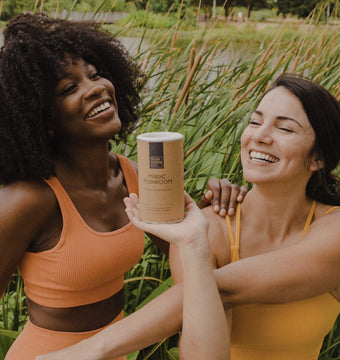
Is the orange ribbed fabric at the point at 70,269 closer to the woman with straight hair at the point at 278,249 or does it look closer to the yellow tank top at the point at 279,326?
the woman with straight hair at the point at 278,249

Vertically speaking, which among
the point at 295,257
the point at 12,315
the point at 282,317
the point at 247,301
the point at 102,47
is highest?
the point at 102,47

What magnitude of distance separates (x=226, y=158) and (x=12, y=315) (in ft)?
4.42

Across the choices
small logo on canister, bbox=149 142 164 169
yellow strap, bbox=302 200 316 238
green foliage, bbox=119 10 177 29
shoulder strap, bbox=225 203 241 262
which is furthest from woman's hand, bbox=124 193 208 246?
green foliage, bbox=119 10 177 29

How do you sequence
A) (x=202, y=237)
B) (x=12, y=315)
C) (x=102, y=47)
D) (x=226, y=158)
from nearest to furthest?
(x=202, y=237), (x=102, y=47), (x=12, y=315), (x=226, y=158)

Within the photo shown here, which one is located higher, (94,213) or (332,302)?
(94,213)

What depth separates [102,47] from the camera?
1832mm

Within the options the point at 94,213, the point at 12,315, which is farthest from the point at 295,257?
the point at 12,315

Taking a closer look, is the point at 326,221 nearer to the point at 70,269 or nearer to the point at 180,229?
the point at 180,229

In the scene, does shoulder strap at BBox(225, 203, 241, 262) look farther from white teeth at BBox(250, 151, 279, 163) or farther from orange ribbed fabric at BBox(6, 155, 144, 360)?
orange ribbed fabric at BBox(6, 155, 144, 360)

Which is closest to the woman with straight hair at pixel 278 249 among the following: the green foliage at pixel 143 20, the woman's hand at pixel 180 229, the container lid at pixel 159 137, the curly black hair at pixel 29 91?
the woman's hand at pixel 180 229

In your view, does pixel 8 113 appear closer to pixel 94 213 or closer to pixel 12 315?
pixel 94 213

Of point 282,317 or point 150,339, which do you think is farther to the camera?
point 282,317

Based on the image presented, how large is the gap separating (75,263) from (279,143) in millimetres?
823

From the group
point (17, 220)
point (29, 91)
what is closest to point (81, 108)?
point (29, 91)
